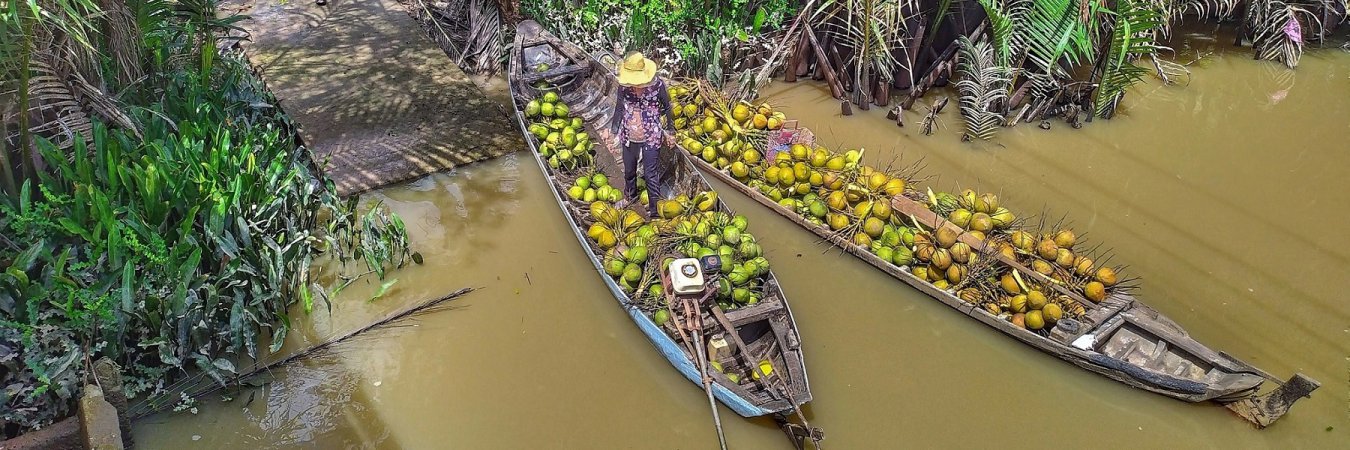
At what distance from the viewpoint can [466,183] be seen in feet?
22.9

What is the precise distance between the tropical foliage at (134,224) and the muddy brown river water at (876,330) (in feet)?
1.37

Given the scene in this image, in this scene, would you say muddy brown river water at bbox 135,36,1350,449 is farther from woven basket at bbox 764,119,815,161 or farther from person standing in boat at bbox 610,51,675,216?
person standing in boat at bbox 610,51,675,216

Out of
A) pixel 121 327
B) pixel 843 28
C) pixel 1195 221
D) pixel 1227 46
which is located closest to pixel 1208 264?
pixel 1195 221

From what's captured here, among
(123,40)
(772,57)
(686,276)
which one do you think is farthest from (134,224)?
(772,57)

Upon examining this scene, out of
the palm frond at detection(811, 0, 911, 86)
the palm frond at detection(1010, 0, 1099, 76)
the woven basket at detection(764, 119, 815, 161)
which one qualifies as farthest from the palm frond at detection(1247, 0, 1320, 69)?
the woven basket at detection(764, 119, 815, 161)

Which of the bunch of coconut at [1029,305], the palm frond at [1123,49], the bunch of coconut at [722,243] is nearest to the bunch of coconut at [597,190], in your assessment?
the bunch of coconut at [722,243]

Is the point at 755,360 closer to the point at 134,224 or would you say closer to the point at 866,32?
the point at 866,32

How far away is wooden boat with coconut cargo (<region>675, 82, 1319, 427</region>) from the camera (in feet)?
15.9

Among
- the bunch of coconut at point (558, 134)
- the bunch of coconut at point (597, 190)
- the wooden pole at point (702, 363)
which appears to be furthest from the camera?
the bunch of coconut at point (558, 134)

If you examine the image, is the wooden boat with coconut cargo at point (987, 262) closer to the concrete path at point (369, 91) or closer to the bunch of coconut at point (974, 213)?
the bunch of coconut at point (974, 213)

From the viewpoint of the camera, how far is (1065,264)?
17.9 ft

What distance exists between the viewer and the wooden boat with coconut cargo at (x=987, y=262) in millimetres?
4848

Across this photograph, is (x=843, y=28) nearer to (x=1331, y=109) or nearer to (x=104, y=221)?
(x=1331, y=109)

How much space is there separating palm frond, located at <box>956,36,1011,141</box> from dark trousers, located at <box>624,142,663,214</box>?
348 centimetres
